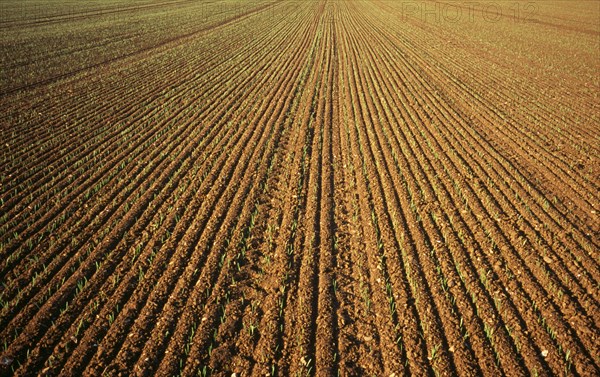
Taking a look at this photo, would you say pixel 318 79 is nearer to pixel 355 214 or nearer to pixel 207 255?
pixel 355 214

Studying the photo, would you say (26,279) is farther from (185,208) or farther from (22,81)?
(22,81)

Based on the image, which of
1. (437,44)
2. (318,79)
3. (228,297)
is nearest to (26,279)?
(228,297)

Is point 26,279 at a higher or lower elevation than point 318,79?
lower

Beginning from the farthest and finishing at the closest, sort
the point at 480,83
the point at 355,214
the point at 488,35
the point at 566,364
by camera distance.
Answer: the point at 488,35, the point at 480,83, the point at 355,214, the point at 566,364

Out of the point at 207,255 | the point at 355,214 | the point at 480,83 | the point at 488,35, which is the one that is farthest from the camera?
the point at 488,35

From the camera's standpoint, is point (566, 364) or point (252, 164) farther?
point (252, 164)

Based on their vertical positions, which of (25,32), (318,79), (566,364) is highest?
(25,32)

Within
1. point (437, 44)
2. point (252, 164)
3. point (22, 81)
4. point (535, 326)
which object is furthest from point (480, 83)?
point (22, 81)
